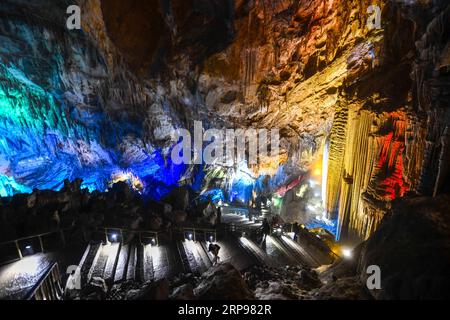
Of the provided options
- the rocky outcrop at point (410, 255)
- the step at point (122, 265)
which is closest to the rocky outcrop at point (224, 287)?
the rocky outcrop at point (410, 255)

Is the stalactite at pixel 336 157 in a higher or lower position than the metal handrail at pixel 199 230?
higher

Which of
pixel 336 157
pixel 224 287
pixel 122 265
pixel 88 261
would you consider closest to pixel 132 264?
pixel 122 265

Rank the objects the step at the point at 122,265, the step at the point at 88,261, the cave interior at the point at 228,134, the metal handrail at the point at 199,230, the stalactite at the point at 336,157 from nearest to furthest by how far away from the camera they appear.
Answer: the cave interior at the point at 228,134 → the step at the point at 88,261 → the step at the point at 122,265 → the metal handrail at the point at 199,230 → the stalactite at the point at 336,157

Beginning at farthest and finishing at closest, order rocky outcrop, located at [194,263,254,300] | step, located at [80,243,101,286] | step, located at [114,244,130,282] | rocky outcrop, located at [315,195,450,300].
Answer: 1. step, located at [114,244,130,282]
2. step, located at [80,243,101,286]
3. rocky outcrop, located at [194,263,254,300]
4. rocky outcrop, located at [315,195,450,300]

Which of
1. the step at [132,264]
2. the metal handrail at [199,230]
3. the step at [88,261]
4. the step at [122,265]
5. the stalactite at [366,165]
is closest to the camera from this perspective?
the step at [88,261]

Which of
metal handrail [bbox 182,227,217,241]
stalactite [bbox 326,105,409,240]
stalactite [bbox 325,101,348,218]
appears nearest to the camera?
stalactite [bbox 326,105,409,240]

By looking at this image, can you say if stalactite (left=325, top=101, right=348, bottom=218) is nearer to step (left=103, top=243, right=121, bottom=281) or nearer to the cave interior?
the cave interior

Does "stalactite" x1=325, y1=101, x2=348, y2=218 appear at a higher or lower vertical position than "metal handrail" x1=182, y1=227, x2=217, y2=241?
higher

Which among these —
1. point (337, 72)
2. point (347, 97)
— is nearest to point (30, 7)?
point (337, 72)

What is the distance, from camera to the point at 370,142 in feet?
38.1

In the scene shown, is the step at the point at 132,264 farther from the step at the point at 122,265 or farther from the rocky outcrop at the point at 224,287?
the rocky outcrop at the point at 224,287

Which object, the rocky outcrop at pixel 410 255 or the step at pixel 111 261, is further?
the step at pixel 111 261

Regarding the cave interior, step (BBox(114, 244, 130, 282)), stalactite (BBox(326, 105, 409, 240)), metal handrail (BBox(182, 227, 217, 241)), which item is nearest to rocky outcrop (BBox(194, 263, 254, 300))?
the cave interior

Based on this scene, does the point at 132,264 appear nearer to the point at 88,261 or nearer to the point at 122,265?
the point at 122,265
